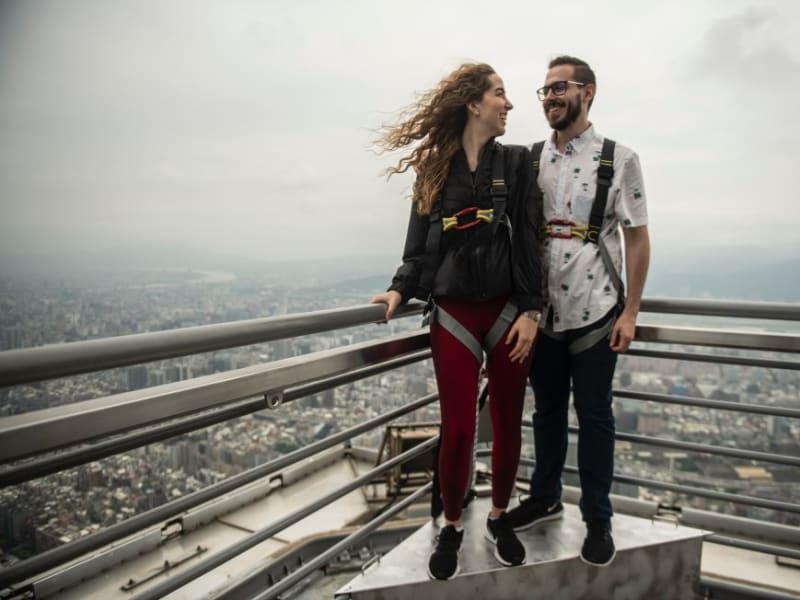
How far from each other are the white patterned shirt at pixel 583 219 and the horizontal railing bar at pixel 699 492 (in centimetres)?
69

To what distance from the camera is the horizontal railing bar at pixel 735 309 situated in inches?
73.3

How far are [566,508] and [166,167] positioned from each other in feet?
220

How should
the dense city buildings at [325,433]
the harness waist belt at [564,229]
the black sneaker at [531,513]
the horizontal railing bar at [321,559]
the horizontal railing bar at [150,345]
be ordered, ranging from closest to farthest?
the horizontal railing bar at [150,345]
the dense city buildings at [325,433]
the horizontal railing bar at [321,559]
the harness waist belt at [564,229]
the black sneaker at [531,513]

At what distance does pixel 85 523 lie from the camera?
167 cm

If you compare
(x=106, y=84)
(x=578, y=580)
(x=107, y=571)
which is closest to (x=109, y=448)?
(x=578, y=580)

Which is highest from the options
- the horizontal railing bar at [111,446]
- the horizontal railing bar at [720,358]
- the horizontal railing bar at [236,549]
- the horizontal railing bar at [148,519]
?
the horizontal railing bar at [720,358]

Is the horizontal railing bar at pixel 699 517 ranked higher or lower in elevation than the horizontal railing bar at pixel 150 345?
lower

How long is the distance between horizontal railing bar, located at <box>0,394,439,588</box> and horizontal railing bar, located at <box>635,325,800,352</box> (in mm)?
1261

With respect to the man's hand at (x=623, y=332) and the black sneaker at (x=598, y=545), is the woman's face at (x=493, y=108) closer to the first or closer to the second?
the man's hand at (x=623, y=332)

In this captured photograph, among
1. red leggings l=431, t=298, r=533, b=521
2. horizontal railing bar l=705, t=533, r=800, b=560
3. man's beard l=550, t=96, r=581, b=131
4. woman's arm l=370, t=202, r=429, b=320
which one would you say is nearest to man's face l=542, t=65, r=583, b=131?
man's beard l=550, t=96, r=581, b=131

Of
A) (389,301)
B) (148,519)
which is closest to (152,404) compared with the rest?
(148,519)

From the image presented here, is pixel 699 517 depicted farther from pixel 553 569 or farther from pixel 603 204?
pixel 603 204

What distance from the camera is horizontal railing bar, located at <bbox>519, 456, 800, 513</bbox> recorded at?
1872 millimetres

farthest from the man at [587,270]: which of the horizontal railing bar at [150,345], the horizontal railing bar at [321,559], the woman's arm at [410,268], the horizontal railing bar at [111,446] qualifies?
the horizontal railing bar at [111,446]
